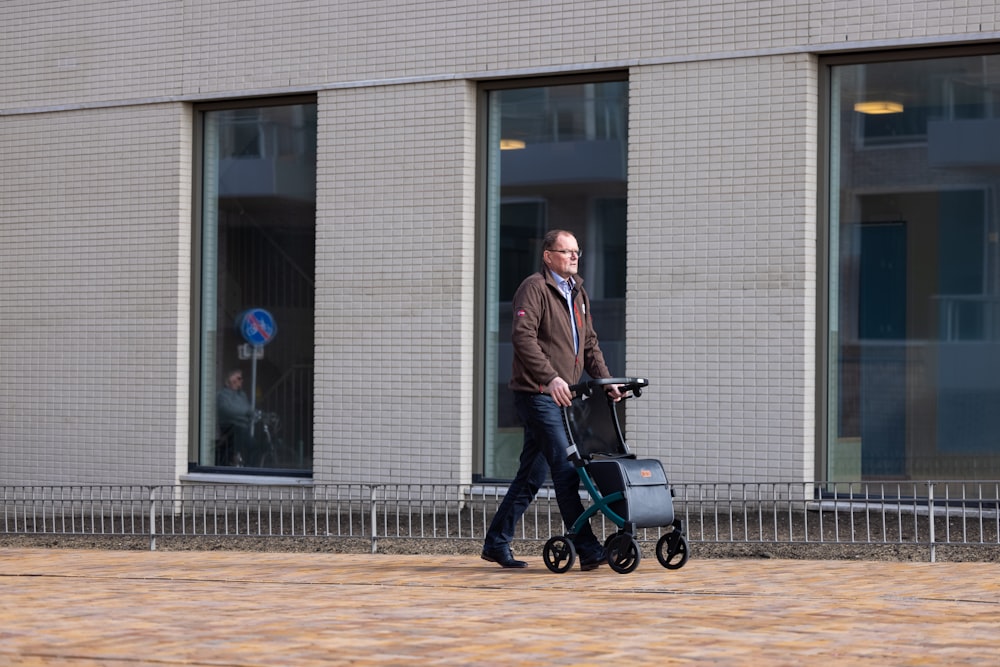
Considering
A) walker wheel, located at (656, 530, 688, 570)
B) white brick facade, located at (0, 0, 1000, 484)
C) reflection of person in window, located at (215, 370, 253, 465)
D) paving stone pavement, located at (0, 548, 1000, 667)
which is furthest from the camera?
reflection of person in window, located at (215, 370, 253, 465)

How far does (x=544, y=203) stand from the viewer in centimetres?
1360

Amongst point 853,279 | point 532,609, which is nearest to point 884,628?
point 532,609

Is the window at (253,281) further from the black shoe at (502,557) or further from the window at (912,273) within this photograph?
the black shoe at (502,557)

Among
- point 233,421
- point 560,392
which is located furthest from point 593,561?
point 233,421

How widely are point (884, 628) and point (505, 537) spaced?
2.91 m

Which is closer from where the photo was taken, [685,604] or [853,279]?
[685,604]

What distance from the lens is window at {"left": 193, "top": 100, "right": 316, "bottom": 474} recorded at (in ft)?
47.5

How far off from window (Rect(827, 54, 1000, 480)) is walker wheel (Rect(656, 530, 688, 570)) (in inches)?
146

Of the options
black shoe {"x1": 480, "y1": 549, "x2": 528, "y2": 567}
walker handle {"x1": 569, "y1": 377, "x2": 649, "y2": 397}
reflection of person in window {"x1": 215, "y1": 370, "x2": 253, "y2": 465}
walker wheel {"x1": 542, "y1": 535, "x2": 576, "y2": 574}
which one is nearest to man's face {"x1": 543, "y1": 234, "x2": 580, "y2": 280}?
walker handle {"x1": 569, "y1": 377, "x2": 649, "y2": 397}

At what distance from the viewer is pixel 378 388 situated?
13.7 meters

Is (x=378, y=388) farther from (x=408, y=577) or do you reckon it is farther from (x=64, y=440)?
(x=408, y=577)

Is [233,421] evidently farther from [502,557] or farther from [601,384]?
[601,384]

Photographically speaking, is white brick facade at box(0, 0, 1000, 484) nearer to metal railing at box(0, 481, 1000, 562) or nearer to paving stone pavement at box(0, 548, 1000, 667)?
metal railing at box(0, 481, 1000, 562)

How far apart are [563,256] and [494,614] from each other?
248 cm
